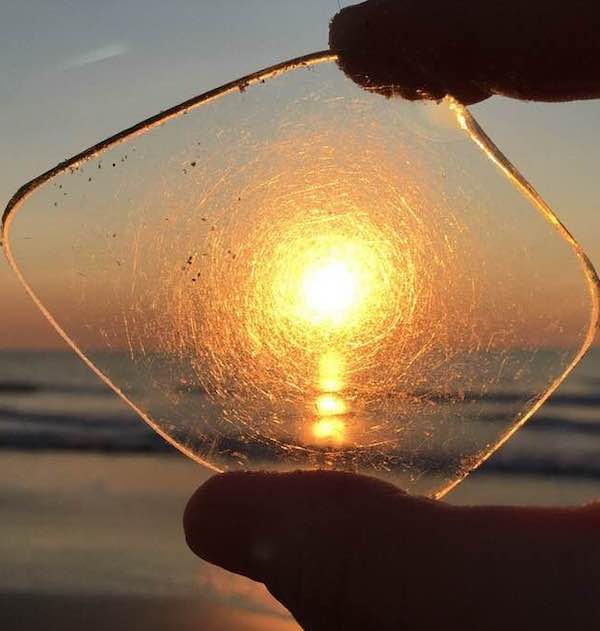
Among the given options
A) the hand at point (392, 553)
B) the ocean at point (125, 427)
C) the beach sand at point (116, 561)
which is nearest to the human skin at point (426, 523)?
the hand at point (392, 553)

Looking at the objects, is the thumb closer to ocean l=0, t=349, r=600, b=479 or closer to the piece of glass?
the piece of glass

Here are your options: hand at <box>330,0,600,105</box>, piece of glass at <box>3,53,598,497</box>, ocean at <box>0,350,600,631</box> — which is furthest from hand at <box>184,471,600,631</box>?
hand at <box>330,0,600,105</box>

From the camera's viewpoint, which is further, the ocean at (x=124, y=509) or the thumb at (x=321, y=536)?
the ocean at (x=124, y=509)

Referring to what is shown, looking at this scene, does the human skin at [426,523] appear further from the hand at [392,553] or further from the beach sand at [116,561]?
the beach sand at [116,561]

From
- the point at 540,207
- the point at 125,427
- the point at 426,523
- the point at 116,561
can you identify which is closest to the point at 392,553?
the point at 426,523

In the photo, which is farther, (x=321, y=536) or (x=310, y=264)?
(x=310, y=264)

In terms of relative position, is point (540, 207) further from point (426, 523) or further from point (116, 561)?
point (116, 561)

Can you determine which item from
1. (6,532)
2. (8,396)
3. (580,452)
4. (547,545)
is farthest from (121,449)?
(547,545)
